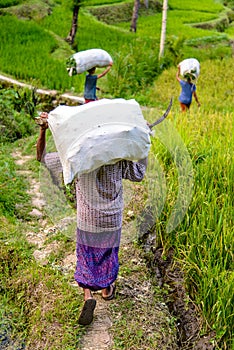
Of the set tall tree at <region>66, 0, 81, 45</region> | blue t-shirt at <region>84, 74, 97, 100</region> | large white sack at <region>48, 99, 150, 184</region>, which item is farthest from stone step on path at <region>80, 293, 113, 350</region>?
tall tree at <region>66, 0, 81, 45</region>

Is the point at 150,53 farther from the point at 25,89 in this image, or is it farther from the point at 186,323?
the point at 186,323

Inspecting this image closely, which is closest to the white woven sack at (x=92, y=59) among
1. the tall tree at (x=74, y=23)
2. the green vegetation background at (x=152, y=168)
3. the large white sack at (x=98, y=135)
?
the green vegetation background at (x=152, y=168)

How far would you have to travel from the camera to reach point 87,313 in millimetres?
2258

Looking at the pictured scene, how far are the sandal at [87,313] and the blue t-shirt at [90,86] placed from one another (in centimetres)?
319

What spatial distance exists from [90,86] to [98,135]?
130 inches

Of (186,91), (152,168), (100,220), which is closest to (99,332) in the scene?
(100,220)

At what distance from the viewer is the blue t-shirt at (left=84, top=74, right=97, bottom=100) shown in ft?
16.6

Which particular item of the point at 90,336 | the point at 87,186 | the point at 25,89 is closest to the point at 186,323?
the point at 90,336

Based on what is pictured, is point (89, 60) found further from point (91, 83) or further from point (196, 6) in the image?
point (196, 6)

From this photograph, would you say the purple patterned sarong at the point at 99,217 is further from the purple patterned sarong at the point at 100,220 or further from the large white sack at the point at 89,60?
the large white sack at the point at 89,60

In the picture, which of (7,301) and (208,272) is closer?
(208,272)

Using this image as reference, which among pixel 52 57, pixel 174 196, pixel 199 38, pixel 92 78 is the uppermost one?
pixel 174 196

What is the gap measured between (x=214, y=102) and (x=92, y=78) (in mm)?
2040

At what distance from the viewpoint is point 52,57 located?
782 centimetres
